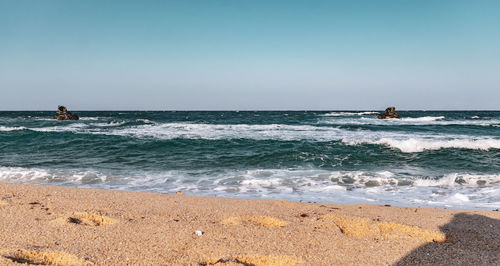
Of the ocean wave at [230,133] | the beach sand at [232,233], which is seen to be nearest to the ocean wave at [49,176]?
the beach sand at [232,233]

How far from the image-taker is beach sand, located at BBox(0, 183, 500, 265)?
3045 millimetres

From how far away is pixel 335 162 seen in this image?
1052 cm

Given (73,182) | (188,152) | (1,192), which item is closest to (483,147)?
(188,152)

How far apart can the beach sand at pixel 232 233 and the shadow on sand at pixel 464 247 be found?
1cm

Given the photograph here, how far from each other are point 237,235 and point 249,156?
7957 mm

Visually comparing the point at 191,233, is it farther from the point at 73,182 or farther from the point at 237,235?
the point at 73,182

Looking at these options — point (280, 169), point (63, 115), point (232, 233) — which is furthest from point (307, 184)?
point (63, 115)

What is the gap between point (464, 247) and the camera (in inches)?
138

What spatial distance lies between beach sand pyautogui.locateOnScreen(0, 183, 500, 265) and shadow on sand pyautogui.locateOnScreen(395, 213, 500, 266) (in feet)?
0.03

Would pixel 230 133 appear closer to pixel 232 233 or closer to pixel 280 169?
pixel 280 169

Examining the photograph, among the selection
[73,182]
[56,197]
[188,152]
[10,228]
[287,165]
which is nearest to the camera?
[10,228]

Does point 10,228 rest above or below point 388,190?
above

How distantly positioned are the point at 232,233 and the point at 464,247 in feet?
8.45

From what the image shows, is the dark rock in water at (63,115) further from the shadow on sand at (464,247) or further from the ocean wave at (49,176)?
the shadow on sand at (464,247)
